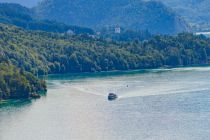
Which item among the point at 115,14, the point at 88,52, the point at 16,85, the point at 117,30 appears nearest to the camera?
the point at 16,85

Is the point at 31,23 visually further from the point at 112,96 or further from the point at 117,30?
the point at 112,96

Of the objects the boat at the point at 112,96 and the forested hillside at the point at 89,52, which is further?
the forested hillside at the point at 89,52

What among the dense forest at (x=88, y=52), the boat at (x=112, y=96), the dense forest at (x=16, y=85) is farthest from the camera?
the dense forest at (x=88, y=52)

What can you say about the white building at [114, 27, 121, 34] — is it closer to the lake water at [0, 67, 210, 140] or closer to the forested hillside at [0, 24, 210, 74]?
the forested hillside at [0, 24, 210, 74]

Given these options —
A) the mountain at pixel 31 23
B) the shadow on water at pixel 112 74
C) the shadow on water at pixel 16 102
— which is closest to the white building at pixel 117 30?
the mountain at pixel 31 23

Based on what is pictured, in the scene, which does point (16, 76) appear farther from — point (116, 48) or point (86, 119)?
point (116, 48)

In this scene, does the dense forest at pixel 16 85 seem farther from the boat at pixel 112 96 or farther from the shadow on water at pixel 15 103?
the boat at pixel 112 96

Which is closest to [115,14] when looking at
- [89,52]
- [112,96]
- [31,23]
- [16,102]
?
[31,23]
